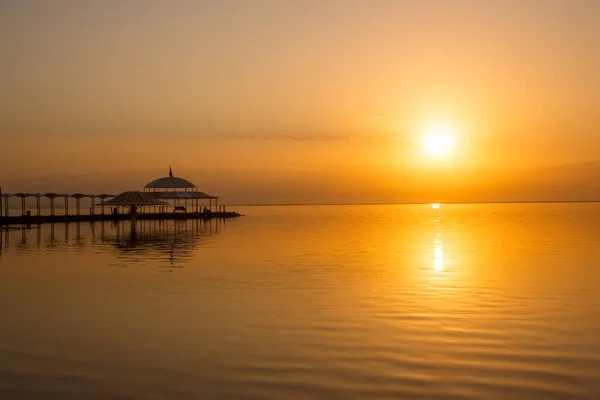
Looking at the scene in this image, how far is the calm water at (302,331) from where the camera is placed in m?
7.44

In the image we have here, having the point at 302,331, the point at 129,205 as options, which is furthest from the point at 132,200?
the point at 302,331

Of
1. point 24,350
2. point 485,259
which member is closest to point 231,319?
point 24,350

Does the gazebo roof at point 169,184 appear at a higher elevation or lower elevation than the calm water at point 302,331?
higher

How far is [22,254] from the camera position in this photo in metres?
26.4

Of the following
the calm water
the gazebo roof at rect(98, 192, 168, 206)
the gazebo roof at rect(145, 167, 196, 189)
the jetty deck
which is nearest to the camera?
the calm water

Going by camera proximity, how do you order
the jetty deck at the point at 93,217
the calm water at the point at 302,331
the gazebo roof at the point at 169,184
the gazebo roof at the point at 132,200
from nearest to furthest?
the calm water at the point at 302,331 → the jetty deck at the point at 93,217 → the gazebo roof at the point at 132,200 → the gazebo roof at the point at 169,184

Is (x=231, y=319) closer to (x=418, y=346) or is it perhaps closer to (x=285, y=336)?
(x=285, y=336)

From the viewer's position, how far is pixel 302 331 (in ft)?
34.4

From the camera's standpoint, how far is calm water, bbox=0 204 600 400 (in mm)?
7438

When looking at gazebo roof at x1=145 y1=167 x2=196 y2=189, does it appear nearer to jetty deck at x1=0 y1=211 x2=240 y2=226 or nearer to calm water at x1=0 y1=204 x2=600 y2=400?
jetty deck at x1=0 y1=211 x2=240 y2=226

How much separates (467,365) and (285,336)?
3155 millimetres

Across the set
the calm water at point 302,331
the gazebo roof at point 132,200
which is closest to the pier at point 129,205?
the gazebo roof at point 132,200

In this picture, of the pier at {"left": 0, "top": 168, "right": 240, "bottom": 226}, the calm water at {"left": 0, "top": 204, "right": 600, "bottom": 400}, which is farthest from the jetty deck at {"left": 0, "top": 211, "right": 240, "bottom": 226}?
the calm water at {"left": 0, "top": 204, "right": 600, "bottom": 400}

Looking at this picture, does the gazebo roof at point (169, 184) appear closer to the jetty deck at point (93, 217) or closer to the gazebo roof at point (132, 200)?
the jetty deck at point (93, 217)
